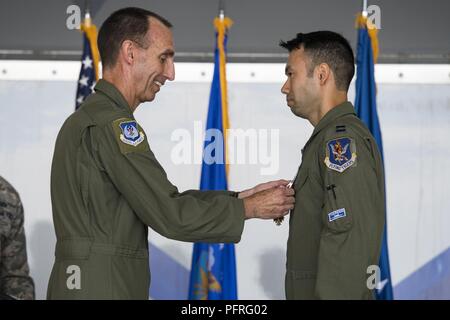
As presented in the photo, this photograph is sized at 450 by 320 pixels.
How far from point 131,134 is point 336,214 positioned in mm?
733

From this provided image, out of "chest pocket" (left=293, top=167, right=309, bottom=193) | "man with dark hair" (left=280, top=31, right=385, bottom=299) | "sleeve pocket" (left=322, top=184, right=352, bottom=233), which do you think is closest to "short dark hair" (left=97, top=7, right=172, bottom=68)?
"man with dark hair" (left=280, top=31, right=385, bottom=299)

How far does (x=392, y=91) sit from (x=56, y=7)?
247 cm

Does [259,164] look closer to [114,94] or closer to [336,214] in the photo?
[114,94]

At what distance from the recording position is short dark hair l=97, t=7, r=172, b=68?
2631 mm

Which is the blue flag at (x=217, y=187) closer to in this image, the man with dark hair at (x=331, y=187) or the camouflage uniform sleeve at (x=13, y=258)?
the camouflage uniform sleeve at (x=13, y=258)

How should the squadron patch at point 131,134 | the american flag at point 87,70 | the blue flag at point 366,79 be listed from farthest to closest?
the american flag at point 87,70
the blue flag at point 366,79
the squadron patch at point 131,134

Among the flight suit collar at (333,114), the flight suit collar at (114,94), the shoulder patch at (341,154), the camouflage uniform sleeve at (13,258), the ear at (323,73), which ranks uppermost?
the ear at (323,73)

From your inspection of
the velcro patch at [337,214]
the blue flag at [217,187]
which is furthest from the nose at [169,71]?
the blue flag at [217,187]

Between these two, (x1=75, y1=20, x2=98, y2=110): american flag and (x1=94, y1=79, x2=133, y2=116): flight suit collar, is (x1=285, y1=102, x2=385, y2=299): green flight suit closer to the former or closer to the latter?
(x1=94, y1=79, x2=133, y2=116): flight suit collar

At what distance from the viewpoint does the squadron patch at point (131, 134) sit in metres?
2.45

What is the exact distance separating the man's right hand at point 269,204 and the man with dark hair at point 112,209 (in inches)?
1.0

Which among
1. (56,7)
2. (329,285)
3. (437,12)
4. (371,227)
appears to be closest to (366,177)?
(371,227)

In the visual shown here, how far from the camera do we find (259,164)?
5.12m

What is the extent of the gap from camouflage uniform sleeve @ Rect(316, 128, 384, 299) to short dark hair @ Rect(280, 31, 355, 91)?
39 centimetres
